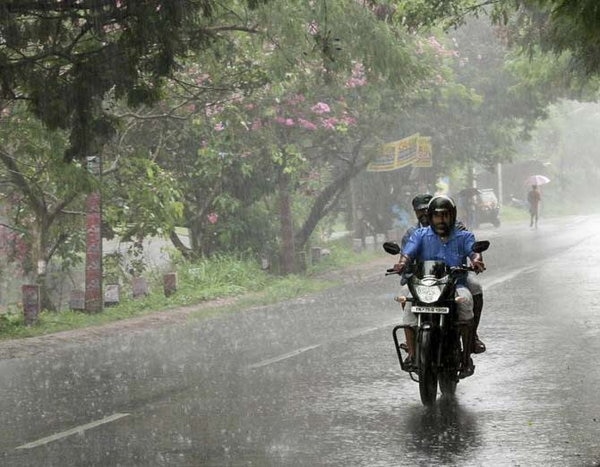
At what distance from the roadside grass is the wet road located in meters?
1.93

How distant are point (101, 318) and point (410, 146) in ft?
55.2

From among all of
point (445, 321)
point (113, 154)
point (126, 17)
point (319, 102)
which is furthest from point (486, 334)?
point (319, 102)

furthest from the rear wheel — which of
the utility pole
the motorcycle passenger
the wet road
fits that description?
the utility pole

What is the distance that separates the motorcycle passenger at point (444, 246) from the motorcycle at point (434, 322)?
0.08 metres

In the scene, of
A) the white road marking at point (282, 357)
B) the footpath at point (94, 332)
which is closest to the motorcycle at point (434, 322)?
the white road marking at point (282, 357)

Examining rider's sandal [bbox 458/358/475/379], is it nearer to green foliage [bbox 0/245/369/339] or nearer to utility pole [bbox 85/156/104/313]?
green foliage [bbox 0/245/369/339]

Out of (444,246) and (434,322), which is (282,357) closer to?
(444,246)

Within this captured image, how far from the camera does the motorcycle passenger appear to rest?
845 cm

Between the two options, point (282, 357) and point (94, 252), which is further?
point (94, 252)

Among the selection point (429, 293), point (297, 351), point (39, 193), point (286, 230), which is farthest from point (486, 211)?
point (429, 293)

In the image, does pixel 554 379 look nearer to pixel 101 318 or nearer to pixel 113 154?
pixel 101 318

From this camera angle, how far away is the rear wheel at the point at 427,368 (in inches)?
315

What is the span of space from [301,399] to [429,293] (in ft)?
5.08

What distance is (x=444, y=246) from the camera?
8523 millimetres
